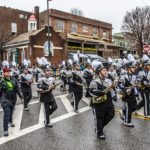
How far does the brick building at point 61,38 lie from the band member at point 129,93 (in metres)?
33.4

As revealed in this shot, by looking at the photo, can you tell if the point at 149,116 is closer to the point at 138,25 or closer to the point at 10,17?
the point at 138,25

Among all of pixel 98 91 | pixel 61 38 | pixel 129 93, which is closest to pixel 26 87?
pixel 129 93

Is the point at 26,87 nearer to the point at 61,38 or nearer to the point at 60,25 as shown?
the point at 61,38

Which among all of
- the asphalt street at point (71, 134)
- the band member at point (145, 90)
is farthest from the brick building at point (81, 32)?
the asphalt street at point (71, 134)

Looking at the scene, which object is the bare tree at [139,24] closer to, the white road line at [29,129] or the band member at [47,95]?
the white road line at [29,129]

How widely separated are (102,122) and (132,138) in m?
0.82

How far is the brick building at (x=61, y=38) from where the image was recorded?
43.2 meters

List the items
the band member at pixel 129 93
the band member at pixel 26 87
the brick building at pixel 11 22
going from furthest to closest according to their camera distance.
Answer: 1. the brick building at pixel 11 22
2. the band member at pixel 26 87
3. the band member at pixel 129 93

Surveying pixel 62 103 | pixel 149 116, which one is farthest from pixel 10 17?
pixel 149 116

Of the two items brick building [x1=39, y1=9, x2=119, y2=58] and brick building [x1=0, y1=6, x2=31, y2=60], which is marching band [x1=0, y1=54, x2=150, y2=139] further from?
brick building [x1=0, y1=6, x2=31, y2=60]

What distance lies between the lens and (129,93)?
9.09 meters

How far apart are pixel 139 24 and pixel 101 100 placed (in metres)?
44.1

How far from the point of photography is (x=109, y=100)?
7.93m

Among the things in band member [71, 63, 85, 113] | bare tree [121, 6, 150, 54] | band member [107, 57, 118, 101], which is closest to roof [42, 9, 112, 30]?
bare tree [121, 6, 150, 54]
